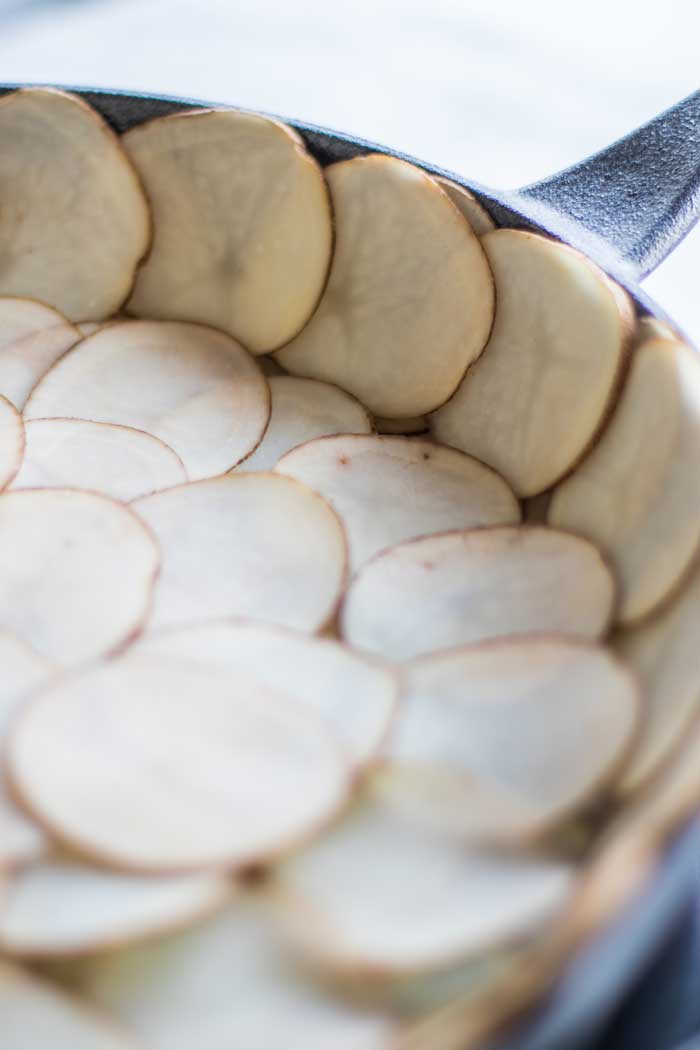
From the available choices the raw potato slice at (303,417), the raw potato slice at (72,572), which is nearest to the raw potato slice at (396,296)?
the raw potato slice at (303,417)

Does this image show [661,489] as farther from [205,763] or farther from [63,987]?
[63,987]

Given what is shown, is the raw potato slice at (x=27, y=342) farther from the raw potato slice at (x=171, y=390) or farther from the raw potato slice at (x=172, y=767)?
the raw potato slice at (x=172, y=767)

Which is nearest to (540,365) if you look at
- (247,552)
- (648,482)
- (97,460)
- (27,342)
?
(648,482)

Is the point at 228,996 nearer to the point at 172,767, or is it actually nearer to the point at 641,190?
the point at 172,767

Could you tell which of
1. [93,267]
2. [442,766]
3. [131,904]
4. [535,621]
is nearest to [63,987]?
[131,904]

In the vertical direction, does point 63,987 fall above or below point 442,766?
below

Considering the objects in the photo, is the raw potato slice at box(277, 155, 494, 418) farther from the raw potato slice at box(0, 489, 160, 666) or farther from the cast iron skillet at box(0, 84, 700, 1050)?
the raw potato slice at box(0, 489, 160, 666)
